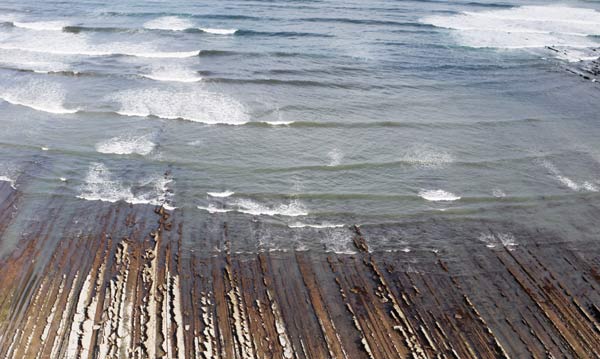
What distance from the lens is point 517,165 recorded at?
62.4 ft

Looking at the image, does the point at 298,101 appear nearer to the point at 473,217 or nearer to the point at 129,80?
the point at 129,80

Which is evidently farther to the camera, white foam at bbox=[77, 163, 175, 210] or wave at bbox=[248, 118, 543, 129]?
wave at bbox=[248, 118, 543, 129]

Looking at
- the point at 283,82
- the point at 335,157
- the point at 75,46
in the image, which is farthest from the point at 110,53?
the point at 335,157

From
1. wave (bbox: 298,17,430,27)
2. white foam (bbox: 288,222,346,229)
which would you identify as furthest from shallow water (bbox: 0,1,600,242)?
wave (bbox: 298,17,430,27)

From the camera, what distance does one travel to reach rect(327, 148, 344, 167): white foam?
61.9 feet

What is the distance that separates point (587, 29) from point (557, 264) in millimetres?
32606

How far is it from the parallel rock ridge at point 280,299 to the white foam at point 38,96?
8921 millimetres

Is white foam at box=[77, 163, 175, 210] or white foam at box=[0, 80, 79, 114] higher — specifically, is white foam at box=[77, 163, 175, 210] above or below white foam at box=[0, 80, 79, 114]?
below

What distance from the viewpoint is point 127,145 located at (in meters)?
19.4

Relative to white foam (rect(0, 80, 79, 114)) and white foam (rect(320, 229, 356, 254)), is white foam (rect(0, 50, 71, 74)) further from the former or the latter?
white foam (rect(320, 229, 356, 254))

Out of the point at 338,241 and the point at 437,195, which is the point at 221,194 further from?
the point at 437,195

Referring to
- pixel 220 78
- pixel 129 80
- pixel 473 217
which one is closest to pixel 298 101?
pixel 220 78

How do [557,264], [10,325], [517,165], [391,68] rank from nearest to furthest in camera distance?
1. [10,325]
2. [557,264]
3. [517,165]
4. [391,68]

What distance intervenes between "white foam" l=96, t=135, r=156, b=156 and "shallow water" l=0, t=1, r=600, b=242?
10 cm
